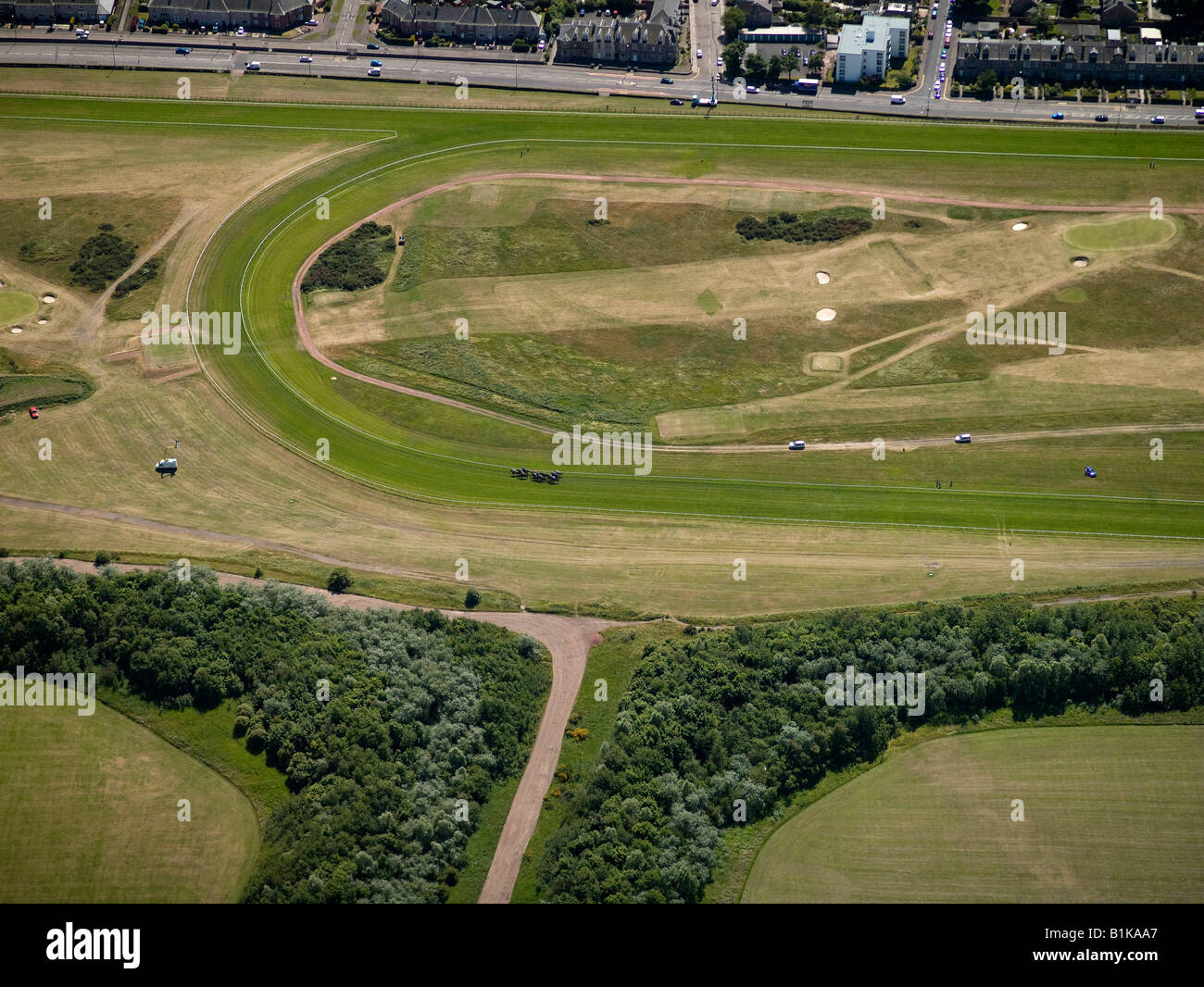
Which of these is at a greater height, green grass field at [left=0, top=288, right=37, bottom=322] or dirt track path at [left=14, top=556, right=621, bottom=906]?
green grass field at [left=0, top=288, right=37, bottom=322]

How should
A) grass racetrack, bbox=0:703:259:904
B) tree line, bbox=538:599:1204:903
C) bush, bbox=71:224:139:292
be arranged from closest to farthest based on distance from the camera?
grass racetrack, bbox=0:703:259:904 → tree line, bbox=538:599:1204:903 → bush, bbox=71:224:139:292

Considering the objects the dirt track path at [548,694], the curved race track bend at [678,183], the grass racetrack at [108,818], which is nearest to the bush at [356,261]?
the curved race track bend at [678,183]

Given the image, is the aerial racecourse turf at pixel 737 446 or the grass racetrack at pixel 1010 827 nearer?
the grass racetrack at pixel 1010 827

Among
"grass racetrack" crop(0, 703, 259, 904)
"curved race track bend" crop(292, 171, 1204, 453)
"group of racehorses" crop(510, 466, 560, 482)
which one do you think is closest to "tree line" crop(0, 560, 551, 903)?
"grass racetrack" crop(0, 703, 259, 904)

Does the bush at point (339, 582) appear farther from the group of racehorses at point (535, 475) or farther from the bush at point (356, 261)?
the bush at point (356, 261)

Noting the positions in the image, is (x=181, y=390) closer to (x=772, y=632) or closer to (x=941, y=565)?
(x=772, y=632)

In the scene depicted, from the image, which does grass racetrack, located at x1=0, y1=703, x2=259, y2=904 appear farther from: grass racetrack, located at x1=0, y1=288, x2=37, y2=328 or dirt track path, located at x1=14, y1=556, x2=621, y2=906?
grass racetrack, located at x1=0, y1=288, x2=37, y2=328
